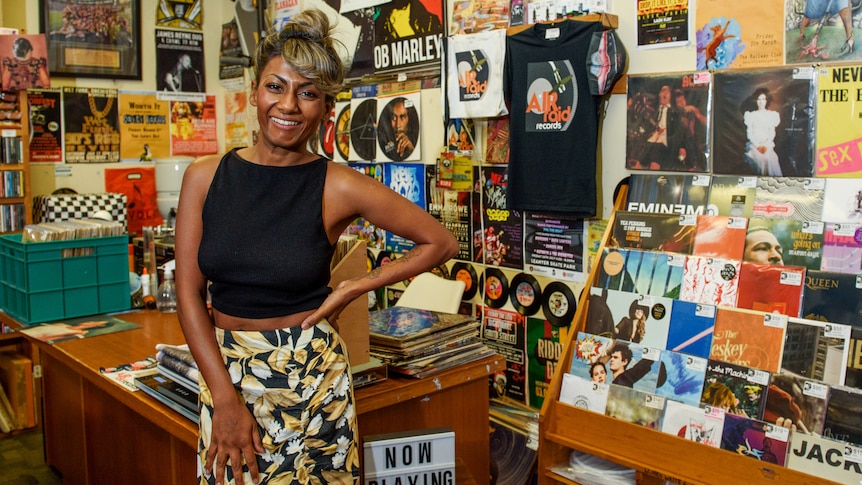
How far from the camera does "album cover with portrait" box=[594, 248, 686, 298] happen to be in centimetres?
268

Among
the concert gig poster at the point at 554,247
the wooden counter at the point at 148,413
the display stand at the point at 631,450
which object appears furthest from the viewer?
the concert gig poster at the point at 554,247

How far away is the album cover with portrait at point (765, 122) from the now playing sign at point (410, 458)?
169 cm

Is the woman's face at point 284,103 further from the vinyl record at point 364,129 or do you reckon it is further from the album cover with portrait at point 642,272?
the vinyl record at point 364,129

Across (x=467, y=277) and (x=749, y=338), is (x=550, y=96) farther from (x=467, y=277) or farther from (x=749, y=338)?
(x=749, y=338)

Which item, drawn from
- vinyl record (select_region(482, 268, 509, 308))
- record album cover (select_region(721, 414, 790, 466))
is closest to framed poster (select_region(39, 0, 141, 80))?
vinyl record (select_region(482, 268, 509, 308))

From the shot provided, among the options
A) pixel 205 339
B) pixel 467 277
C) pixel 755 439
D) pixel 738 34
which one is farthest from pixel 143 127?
pixel 755 439

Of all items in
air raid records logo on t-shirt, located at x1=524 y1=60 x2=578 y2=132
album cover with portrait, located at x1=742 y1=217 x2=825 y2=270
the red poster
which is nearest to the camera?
album cover with portrait, located at x1=742 y1=217 x2=825 y2=270

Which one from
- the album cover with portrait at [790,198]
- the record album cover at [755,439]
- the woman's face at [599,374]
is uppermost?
the album cover with portrait at [790,198]

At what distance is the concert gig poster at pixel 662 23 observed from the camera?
3021 mm

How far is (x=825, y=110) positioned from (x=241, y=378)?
2191 millimetres

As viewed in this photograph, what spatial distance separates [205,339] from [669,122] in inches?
86.1

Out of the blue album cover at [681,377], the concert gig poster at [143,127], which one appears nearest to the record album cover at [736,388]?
the blue album cover at [681,377]

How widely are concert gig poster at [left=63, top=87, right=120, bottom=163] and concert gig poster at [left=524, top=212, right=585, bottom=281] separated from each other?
3530 millimetres

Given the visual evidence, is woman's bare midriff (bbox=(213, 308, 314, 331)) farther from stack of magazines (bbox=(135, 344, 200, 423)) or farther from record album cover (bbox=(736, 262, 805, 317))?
record album cover (bbox=(736, 262, 805, 317))
